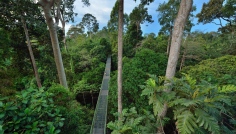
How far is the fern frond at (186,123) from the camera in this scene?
5.08ft

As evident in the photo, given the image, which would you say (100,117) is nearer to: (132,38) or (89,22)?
(132,38)

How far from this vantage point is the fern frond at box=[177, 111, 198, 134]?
1.55m

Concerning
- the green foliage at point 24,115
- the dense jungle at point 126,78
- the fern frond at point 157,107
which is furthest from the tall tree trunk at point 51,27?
the fern frond at point 157,107

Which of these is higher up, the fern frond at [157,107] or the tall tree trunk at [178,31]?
the tall tree trunk at [178,31]

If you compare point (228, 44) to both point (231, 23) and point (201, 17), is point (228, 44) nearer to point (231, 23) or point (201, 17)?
point (231, 23)

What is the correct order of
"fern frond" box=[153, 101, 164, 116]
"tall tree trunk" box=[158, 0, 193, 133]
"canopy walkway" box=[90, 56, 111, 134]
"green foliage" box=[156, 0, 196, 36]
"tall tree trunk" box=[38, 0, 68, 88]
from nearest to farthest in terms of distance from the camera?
"fern frond" box=[153, 101, 164, 116]
"tall tree trunk" box=[158, 0, 193, 133]
"tall tree trunk" box=[38, 0, 68, 88]
"canopy walkway" box=[90, 56, 111, 134]
"green foliage" box=[156, 0, 196, 36]

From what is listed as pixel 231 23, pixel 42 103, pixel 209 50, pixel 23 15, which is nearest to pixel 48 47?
pixel 23 15

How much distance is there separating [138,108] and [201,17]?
991 cm

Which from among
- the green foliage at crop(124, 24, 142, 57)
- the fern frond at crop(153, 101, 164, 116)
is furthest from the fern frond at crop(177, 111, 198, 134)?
the green foliage at crop(124, 24, 142, 57)

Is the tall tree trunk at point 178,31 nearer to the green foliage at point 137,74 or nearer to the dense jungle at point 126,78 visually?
the dense jungle at point 126,78

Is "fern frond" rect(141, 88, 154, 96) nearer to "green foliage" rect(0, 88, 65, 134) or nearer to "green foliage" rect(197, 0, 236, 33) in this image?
"green foliage" rect(0, 88, 65, 134)

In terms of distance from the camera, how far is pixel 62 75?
210 inches

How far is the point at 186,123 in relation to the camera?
1.57 meters

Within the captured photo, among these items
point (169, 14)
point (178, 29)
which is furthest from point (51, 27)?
point (169, 14)
